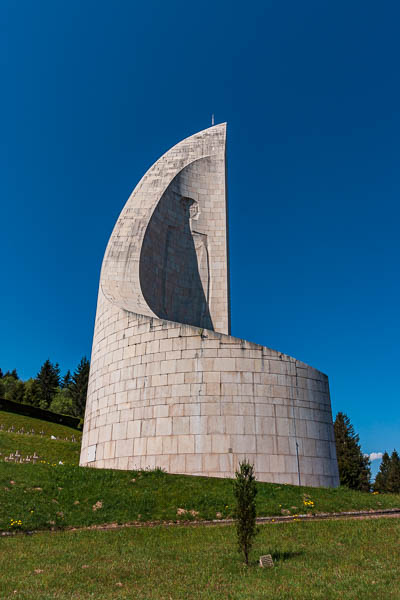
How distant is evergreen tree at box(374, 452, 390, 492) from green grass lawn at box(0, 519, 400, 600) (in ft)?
187

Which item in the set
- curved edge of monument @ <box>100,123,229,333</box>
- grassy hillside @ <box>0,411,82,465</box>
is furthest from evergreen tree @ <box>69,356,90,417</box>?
curved edge of monument @ <box>100,123,229,333</box>

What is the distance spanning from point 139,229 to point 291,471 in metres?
13.1

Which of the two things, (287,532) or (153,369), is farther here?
(153,369)

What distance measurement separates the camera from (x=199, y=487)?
499 inches

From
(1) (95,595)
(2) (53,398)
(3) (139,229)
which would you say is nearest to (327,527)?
(1) (95,595)

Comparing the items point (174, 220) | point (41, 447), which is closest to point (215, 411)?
point (174, 220)

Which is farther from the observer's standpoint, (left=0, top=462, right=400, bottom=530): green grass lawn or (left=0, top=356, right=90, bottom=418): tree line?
(left=0, top=356, right=90, bottom=418): tree line

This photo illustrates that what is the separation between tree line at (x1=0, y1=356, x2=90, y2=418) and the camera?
161ft

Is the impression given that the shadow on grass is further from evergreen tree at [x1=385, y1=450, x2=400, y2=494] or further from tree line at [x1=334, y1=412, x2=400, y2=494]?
evergreen tree at [x1=385, y1=450, x2=400, y2=494]

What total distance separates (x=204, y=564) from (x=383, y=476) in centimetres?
6385

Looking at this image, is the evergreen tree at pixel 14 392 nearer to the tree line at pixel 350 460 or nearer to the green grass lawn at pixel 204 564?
the tree line at pixel 350 460

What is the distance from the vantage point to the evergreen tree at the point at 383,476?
197ft

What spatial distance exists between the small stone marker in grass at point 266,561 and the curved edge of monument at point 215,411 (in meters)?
6.94

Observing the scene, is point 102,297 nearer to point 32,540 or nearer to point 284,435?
point 284,435
